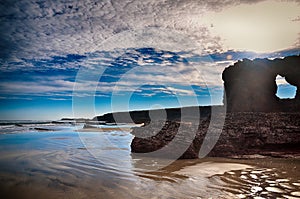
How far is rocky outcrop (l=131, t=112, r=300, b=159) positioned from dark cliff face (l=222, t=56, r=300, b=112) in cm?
1389

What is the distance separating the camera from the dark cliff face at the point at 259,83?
19.2 meters

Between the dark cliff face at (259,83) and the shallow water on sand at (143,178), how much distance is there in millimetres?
15993

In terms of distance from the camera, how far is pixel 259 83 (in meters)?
21.2

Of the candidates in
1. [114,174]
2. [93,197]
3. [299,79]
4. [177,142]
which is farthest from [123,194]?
[299,79]

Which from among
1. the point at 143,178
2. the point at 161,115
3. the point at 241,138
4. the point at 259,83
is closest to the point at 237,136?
the point at 241,138

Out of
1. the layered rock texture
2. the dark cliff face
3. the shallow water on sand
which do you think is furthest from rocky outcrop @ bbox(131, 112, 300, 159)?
the dark cliff face

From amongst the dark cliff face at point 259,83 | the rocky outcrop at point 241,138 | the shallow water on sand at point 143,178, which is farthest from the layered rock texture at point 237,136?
the dark cliff face at point 259,83

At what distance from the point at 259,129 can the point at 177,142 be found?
3.11m

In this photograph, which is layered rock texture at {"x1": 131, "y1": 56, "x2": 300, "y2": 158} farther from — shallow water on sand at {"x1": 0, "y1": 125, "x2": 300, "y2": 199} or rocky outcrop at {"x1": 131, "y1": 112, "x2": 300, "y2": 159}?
shallow water on sand at {"x1": 0, "y1": 125, "x2": 300, "y2": 199}

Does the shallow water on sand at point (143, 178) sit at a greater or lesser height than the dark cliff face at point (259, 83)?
lesser

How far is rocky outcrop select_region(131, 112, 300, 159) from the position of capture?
7.02 meters

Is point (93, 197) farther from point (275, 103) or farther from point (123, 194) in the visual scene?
point (275, 103)

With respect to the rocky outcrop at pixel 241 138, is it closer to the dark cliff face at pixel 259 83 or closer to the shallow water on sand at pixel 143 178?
the shallow water on sand at pixel 143 178

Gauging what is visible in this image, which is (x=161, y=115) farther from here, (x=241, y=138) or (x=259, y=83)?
(x=241, y=138)
